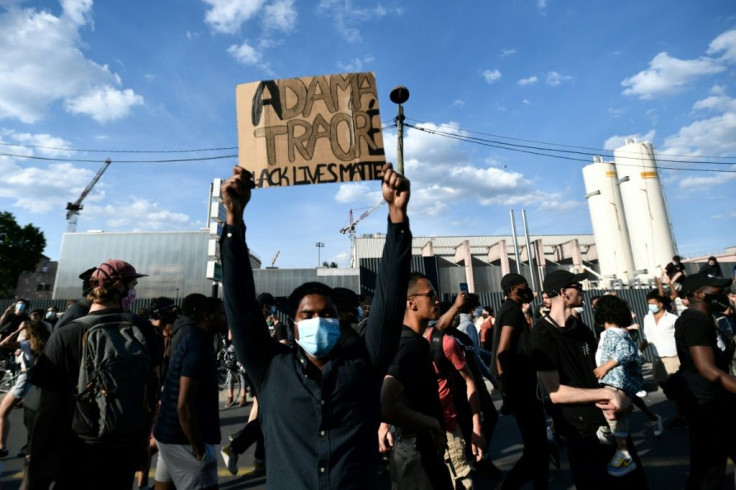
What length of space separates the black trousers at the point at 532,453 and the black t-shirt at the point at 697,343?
1.16 m

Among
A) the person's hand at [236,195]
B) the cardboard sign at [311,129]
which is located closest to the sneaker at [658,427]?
the cardboard sign at [311,129]

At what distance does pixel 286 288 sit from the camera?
89.9 ft

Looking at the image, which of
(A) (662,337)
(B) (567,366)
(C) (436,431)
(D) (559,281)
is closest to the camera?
(C) (436,431)

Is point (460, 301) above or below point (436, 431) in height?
above

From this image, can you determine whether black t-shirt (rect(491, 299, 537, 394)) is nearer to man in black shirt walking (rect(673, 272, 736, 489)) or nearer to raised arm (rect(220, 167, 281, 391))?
man in black shirt walking (rect(673, 272, 736, 489))

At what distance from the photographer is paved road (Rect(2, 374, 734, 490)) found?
13.7 feet

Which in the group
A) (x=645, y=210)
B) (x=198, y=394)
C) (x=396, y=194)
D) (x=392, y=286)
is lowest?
(x=198, y=394)

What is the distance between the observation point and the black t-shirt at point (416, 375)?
7.89 ft

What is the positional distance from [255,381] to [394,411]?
95 centimetres

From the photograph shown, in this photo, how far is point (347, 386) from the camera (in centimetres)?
148

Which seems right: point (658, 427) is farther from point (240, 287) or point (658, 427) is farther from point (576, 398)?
point (240, 287)

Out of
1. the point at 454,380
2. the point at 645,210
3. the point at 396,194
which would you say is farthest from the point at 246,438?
the point at 645,210

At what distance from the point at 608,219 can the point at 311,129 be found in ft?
121

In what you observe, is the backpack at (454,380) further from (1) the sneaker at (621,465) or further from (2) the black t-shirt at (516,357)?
(1) the sneaker at (621,465)
